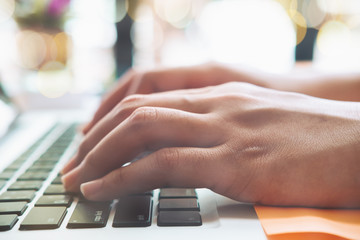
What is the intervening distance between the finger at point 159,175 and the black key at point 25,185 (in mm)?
81

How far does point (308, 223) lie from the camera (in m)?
0.32

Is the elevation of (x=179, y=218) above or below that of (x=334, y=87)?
below

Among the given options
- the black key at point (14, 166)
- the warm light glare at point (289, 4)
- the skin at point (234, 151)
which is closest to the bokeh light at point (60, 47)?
the black key at point (14, 166)

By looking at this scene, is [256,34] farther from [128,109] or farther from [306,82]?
[128,109]

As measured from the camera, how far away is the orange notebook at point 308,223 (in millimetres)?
298

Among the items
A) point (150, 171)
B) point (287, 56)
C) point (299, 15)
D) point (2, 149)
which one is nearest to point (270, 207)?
point (150, 171)

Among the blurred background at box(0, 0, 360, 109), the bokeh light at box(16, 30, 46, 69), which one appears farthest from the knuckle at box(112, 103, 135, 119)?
the bokeh light at box(16, 30, 46, 69)

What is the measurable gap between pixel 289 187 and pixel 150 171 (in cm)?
16

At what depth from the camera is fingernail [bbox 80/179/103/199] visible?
0.38m

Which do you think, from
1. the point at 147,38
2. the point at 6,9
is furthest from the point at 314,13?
the point at 6,9

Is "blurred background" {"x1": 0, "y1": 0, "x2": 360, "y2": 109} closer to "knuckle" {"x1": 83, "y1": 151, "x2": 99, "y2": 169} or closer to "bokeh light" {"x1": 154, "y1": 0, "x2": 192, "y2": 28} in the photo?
"bokeh light" {"x1": 154, "y1": 0, "x2": 192, "y2": 28}

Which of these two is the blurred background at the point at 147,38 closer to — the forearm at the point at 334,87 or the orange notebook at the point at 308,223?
the forearm at the point at 334,87

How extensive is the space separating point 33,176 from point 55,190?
74 millimetres

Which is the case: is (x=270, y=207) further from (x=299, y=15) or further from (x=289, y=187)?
(x=299, y=15)
